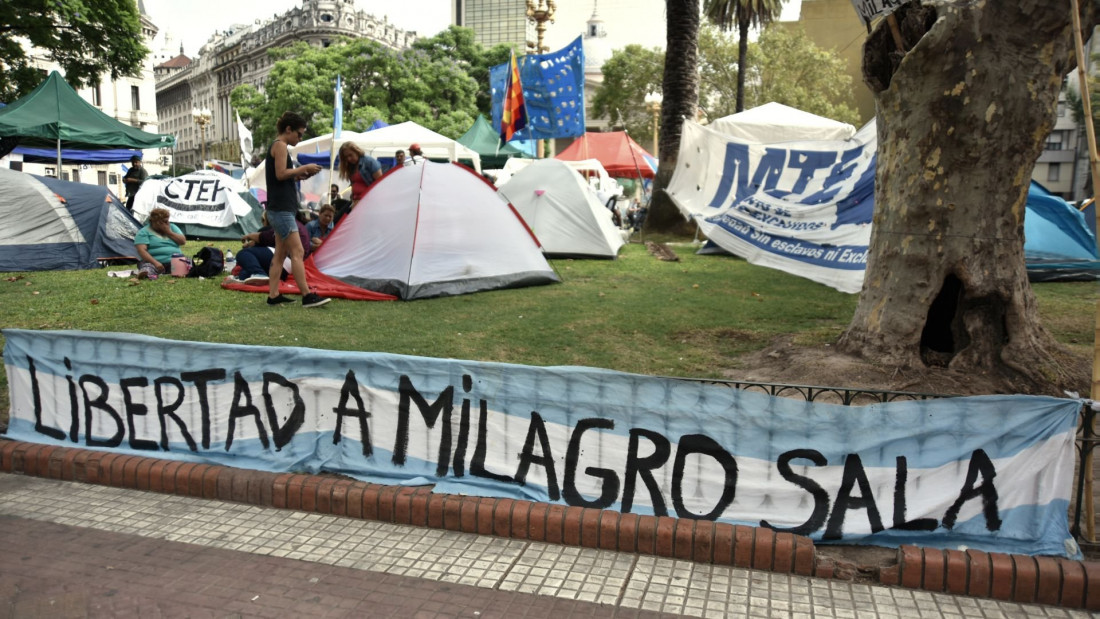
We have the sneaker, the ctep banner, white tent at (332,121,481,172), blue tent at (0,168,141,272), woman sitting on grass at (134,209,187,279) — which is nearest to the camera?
the sneaker

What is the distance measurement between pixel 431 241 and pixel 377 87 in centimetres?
4634

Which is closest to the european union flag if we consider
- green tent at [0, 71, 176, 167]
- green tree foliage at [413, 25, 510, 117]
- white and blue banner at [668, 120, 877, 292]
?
white and blue banner at [668, 120, 877, 292]

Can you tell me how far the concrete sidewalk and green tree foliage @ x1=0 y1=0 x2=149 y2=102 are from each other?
2245cm

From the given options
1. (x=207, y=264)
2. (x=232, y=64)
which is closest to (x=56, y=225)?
(x=207, y=264)

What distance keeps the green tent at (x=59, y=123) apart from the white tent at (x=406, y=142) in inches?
204

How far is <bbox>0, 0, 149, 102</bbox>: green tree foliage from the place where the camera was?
21734 millimetres

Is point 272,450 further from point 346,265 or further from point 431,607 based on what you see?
point 346,265

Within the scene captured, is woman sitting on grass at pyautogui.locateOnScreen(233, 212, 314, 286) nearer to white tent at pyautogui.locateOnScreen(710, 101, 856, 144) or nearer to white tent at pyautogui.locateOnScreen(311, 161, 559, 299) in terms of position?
white tent at pyautogui.locateOnScreen(311, 161, 559, 299)

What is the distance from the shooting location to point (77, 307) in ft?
27.7

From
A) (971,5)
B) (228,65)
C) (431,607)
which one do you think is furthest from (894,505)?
(228,65)

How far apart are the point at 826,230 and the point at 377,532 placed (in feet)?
26.8

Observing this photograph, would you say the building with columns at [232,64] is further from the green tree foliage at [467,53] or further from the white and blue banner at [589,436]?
the white and blue banner at [589,436]

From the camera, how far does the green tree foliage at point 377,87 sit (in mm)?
51625

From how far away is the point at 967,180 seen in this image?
583cm
